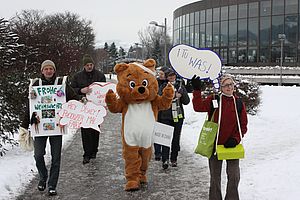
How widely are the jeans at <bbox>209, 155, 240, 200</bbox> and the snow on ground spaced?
0.61 m

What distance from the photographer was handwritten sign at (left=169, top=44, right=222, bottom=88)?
18.8 ft

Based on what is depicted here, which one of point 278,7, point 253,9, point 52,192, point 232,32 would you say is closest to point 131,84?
point 52,192

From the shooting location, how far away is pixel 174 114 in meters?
7.23

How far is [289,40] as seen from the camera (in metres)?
39.3

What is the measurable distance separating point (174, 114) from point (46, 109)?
251cm

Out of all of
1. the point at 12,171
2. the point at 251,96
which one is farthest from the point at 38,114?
the point at 251,96

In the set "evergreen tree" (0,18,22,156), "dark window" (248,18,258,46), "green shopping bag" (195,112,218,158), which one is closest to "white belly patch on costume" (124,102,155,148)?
"green shopping bag" (195,112,218,158)

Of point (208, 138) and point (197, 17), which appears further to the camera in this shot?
point (197, 17)

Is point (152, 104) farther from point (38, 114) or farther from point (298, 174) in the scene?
point (298, 174)

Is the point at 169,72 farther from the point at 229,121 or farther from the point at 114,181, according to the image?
the point at 229,121

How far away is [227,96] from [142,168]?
81.2 inches

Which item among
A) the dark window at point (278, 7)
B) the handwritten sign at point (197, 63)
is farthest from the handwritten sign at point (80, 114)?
the dark window at point (278, 7)

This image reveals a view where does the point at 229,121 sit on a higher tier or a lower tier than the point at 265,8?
lower

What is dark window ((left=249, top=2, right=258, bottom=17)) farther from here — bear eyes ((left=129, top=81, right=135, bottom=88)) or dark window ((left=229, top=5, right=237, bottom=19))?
bear eyes ((left=129, top=81, right=135, bottom=88))
